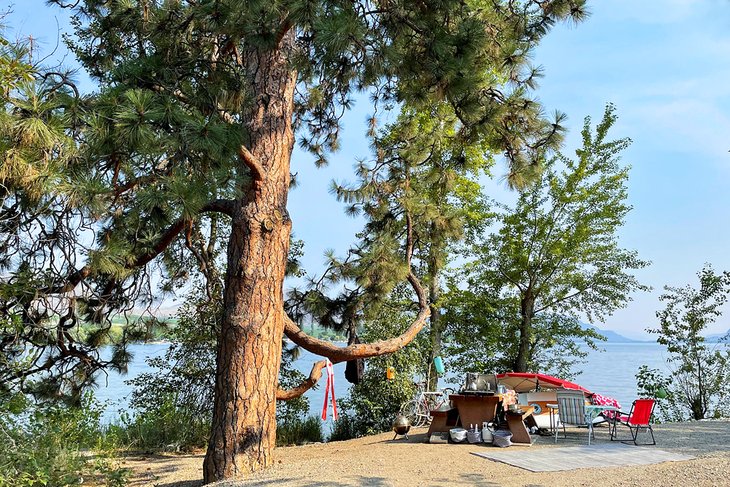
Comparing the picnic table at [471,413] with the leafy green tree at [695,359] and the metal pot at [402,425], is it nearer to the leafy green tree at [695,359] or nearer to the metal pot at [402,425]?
the metal pot at [402,425]

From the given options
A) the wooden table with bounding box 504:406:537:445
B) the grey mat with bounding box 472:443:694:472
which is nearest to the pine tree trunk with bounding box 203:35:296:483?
the grey mat with bounding box 472:443:694:472

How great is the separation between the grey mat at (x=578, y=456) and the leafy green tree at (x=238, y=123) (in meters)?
2.11

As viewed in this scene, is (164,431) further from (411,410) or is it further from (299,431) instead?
(411,410)

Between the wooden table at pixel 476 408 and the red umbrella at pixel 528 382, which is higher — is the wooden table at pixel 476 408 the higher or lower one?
the lower one

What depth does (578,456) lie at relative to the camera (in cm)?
631

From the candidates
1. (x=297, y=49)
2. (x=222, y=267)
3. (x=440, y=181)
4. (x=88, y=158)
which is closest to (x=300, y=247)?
(x=222, y=267)

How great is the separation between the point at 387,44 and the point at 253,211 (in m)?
2.32

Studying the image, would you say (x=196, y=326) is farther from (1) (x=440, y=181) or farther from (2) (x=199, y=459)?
(1) (x=440, y=181)

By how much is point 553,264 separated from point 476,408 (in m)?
5.33

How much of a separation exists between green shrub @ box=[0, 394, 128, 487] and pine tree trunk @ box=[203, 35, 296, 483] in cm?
123

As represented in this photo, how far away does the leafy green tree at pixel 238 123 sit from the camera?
4484mm

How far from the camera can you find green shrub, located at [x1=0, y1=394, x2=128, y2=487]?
5.12 meters

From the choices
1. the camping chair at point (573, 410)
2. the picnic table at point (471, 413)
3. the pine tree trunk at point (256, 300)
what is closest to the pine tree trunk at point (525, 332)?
the picnic table at point (471, 413)

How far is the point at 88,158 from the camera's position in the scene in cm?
444
